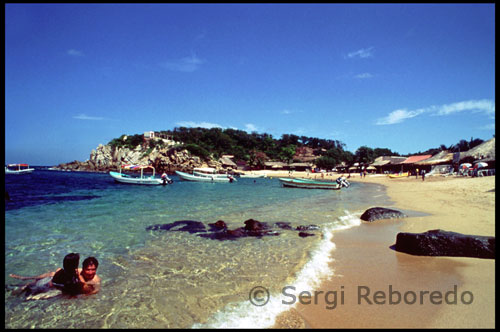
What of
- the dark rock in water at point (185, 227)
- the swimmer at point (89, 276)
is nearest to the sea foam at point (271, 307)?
the swimmer at point (89, 276)

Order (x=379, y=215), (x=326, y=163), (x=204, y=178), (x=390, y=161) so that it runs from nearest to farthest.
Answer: (x=379, y=215), (x=204, y=178), (x=390, y=161), (x=326, y=163)

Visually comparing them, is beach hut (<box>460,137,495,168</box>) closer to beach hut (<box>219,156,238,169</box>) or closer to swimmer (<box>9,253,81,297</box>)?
swimmer (<box>9,253,81,297</box>)

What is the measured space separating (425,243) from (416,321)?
288cm

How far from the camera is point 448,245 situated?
5.36 m

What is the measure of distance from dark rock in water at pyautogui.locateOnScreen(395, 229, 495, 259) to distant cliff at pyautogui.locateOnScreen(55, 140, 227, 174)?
66.1 m

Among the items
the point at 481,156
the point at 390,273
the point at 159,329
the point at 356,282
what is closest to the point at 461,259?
the point at 390,273

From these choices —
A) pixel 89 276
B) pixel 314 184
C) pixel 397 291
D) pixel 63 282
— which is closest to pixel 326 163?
pixel 314 184

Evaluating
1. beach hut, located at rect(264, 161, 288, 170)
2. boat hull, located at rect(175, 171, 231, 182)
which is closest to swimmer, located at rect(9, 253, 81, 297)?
boat hull, located at rect(175, 171, 231, 182)

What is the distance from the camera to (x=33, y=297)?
4.23m

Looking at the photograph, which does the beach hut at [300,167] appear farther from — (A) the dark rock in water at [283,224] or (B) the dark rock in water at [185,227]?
(B) the dark rock in water at [185,227]

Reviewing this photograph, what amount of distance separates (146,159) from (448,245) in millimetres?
78033

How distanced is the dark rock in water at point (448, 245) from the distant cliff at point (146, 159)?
6609cm

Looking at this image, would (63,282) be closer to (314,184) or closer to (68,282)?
(68,282)

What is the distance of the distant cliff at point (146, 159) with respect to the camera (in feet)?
232
